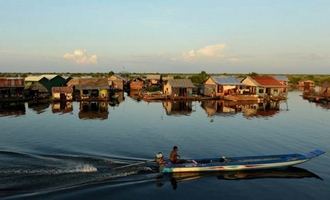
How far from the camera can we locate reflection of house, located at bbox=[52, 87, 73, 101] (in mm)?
71750

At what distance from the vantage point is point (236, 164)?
81.5ft

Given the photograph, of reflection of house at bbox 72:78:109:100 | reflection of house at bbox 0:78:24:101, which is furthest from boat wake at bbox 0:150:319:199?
reflection of house at bbox 72:78:109:100

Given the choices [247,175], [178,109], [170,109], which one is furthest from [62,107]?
[247,175]

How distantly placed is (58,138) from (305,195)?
2237 centimetres

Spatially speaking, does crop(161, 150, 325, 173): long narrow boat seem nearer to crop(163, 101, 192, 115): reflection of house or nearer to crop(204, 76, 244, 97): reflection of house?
crop(163, 101, 192, 115): reflection of house

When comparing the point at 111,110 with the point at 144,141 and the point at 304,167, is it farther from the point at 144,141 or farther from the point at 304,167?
the point at 304,167

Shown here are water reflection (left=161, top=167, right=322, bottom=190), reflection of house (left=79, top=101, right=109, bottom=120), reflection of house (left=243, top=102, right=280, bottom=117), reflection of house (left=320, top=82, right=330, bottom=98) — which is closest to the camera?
water reflection (left=161, top=167, right=322, bottom=190)

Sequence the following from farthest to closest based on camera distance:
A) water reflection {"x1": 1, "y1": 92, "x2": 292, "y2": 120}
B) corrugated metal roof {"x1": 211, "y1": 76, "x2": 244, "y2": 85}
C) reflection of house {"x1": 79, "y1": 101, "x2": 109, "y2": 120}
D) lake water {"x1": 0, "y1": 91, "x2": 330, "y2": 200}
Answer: corrugated metal roof {"x1": 211, "y1": 76, "x2": 244, "y2": 85}, water reflection {"x1": 1, "y1": 92, "x2": 292, "y2": 120}, reflection of house {"x1": 79, "y1": 101, "x2": 109, "y2": 120}, lake water {"x1": 0, "y1": 91, "x2": 330, "y2": 200}

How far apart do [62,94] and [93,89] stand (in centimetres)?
605

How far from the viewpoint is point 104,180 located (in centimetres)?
2234

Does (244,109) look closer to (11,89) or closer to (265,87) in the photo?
(265,87)

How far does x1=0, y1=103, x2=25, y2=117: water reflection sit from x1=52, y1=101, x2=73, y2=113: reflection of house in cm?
475

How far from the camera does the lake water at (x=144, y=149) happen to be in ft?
70.5

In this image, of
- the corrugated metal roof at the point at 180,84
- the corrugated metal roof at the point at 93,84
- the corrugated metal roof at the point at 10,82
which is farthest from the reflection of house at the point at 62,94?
the corrugated metal roof at the point at 180,84
